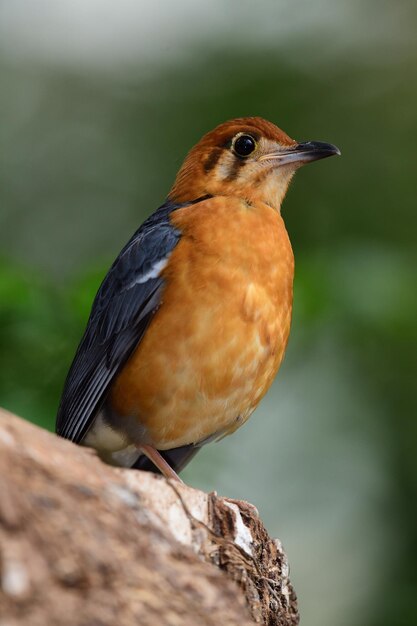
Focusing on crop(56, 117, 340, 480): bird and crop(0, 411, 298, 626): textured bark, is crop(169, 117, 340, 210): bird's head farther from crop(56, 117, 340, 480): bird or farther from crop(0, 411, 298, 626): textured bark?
crop(0, 411, 298, 626): textured bark

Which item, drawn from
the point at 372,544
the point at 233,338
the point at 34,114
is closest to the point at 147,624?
the point at 233,338

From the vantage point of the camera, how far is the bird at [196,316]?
6961mm

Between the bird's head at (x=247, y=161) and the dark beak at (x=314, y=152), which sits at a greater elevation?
the dark beak at (x=314, y=152)

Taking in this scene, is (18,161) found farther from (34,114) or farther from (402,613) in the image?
(402,613)

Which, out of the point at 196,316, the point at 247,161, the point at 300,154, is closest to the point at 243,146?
the point at 247,161

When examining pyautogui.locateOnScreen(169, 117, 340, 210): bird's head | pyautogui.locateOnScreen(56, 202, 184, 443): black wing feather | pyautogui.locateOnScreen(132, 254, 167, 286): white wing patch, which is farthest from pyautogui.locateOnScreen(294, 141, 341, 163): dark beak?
pyautogui.locateOnScreen(132, 254, 167, 286): white wing patch

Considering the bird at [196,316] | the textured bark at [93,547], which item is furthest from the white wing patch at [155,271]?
the textured bark at [93,547]

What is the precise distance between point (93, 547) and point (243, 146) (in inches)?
162

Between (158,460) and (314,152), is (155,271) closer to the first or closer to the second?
(158,460)

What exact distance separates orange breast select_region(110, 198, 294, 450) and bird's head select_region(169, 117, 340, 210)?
0.40 metres

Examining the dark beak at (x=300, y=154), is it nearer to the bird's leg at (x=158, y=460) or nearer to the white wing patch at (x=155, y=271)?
the white wing patch at (x=155, y=271)

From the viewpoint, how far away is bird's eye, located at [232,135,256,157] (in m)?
7.87

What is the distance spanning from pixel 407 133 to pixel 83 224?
4384mm

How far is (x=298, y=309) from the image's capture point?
8.32 meters
